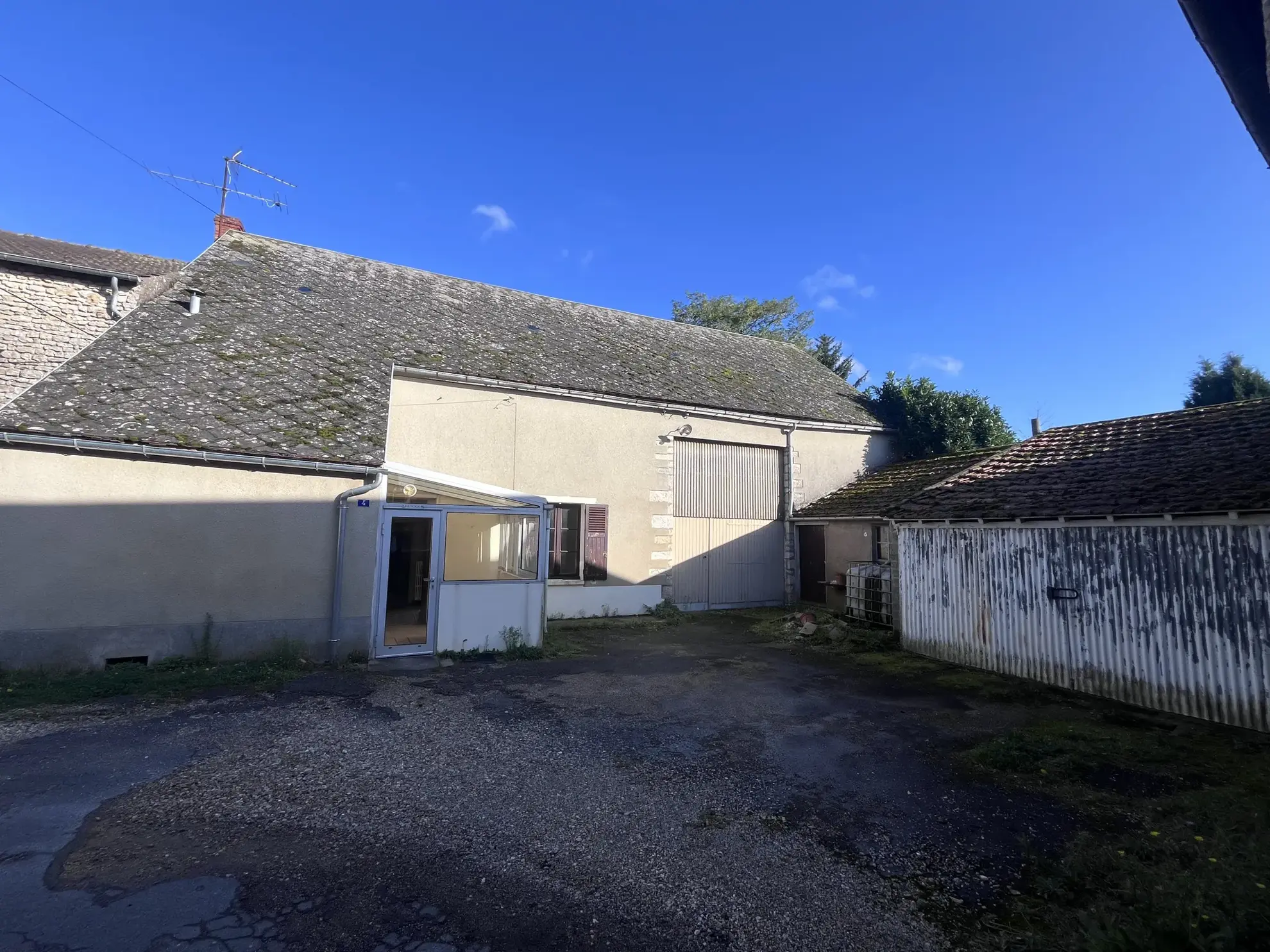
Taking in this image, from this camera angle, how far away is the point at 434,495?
29.0 feet

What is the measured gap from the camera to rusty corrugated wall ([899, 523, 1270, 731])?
6.16 meters

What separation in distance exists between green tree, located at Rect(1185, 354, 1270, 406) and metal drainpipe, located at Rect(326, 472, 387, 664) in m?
27.0

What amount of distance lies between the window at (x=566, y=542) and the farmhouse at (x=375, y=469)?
0.05 metres

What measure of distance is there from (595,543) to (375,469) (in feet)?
18.0

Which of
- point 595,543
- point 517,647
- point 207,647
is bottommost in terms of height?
point 517,647

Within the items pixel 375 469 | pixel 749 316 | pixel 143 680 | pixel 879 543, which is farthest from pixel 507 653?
pixel 749 316

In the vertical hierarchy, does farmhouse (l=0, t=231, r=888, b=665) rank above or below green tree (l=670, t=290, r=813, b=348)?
below

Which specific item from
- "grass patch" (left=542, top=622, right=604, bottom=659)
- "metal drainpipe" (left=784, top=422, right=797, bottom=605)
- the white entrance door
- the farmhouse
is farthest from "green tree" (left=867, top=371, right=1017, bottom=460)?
the white entrance door

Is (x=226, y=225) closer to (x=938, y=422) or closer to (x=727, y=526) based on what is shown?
(x=727, y=526)

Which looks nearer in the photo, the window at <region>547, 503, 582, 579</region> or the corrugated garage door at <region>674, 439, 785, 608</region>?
the window at <region>547, 503, 582, 579</region>

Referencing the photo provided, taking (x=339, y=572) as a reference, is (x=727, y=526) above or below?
above

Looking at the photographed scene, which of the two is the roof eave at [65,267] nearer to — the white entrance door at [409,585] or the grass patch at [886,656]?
the white entrance door at [409,585]

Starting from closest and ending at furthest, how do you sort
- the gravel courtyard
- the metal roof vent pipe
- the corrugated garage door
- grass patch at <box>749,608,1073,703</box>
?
the gravel courtyard → grass patch at <box>749,608,1073,703</box> → the metal roof vent pipe → the corrugated garage door

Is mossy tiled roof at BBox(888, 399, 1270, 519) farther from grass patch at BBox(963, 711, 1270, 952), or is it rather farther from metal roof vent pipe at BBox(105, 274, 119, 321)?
metal roof vent pipe at BBox(105, 274, 119, 321)
